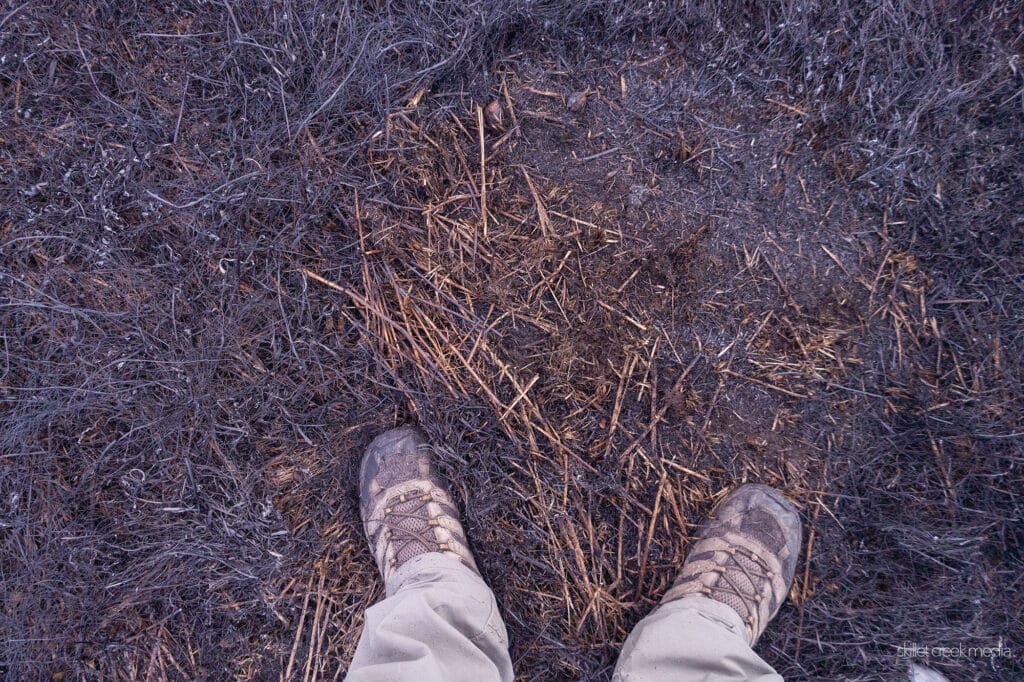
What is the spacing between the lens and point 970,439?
1938 mm

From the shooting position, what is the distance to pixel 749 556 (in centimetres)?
192

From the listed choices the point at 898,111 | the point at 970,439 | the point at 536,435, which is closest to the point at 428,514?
the point at 536,435

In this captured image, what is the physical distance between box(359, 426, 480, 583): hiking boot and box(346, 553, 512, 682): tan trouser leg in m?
0.07

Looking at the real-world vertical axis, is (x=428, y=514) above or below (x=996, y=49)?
below

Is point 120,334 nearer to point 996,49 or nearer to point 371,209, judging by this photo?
point 371,209

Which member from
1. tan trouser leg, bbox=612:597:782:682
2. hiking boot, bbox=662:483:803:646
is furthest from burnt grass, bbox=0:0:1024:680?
tan trouser leg, bbox=612:597:782:682

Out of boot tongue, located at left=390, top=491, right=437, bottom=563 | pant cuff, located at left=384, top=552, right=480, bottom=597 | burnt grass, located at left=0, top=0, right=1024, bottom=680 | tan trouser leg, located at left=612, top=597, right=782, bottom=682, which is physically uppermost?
burnt grass, located at left=0, top=0, right=1024, bottom=680

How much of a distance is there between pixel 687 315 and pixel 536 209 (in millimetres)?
633

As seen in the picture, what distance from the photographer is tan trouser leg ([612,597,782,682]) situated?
1.65 meters

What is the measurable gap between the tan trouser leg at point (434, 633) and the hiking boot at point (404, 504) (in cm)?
7

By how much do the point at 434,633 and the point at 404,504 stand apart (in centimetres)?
44

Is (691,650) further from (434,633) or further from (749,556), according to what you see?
(434,633)

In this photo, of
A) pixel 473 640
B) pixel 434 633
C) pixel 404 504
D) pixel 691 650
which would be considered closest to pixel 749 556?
pixel 691 650

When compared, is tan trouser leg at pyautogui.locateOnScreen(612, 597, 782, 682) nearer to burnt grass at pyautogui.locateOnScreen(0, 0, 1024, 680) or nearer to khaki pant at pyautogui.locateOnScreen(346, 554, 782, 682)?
khaki pant at pyautogui.locateOnScreen(346, 554, 782, 682)
